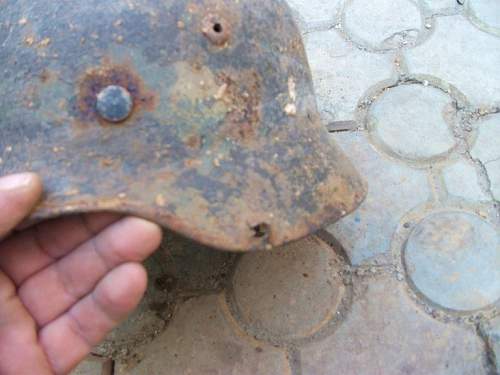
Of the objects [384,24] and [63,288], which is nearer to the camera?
[63,288]

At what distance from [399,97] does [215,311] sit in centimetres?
80

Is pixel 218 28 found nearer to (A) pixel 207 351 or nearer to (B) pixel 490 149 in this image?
(A) pixel 207 351

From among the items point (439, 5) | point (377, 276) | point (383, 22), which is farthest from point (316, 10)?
point (377, 276)

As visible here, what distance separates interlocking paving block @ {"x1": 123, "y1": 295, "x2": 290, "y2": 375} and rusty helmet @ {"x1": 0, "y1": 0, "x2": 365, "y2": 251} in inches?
15.1

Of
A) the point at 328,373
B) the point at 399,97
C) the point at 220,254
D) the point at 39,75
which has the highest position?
the point at 39,75

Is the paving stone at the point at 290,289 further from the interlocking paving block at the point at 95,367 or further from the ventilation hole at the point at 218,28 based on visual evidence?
the ventilation hole at the point at 218,28

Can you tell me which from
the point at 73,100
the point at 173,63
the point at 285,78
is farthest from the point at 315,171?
the point at 73,100

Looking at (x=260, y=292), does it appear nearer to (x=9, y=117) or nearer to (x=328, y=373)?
(x=328, y=373)

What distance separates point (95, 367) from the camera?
1.34 metres

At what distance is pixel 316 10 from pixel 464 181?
0.78 m

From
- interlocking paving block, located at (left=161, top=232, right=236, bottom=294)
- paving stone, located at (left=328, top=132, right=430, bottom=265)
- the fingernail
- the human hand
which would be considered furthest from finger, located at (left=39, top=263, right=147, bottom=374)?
paving stone, located at (left=328, top=132, right=430, bottom=265)

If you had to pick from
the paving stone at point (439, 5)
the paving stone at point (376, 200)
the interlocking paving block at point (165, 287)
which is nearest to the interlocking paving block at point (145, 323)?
the interlocking paving block at point (165, 287)

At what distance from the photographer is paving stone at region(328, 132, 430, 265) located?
4.74 feet

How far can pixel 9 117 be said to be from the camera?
1.05m
